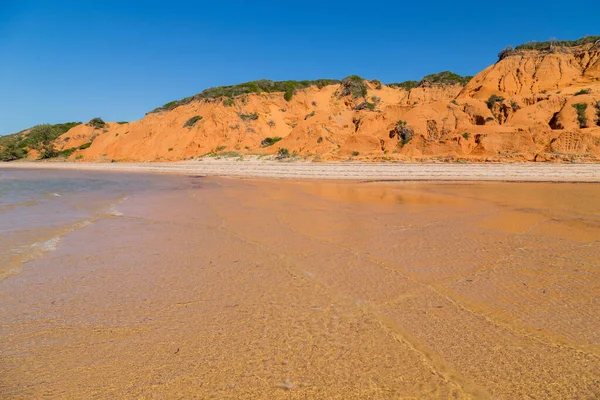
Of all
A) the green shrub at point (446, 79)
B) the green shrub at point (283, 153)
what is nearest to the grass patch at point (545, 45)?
→ the green shrub at point (446, 79)

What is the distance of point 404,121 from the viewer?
2609 centimetres

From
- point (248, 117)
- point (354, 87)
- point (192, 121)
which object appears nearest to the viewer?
point (248, 117)

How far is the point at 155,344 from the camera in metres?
2.54

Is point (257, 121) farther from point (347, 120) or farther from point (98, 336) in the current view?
point (98, 336)

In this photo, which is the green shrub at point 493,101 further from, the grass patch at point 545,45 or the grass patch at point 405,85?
the grass patch at point 405,85

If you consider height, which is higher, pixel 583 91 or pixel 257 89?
pixel 257 89

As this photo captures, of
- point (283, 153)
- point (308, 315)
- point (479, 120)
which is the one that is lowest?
point (308, 315)

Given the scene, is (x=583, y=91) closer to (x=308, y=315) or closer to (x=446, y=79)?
(x=446, y=79)

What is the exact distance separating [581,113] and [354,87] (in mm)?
24353

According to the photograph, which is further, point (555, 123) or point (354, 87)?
point (354, 87)

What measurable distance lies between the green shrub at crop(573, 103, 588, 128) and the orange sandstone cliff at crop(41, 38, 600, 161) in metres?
0.05

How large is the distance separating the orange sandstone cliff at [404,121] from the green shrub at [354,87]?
13 centimetres

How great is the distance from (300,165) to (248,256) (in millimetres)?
19331

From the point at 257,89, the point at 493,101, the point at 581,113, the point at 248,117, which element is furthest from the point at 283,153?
the point at 257,89
